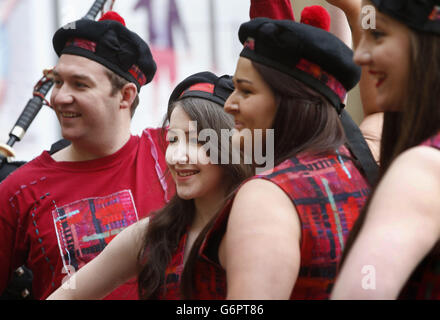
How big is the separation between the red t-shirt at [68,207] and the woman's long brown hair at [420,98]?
4.44ft

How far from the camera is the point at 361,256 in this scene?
993 mm

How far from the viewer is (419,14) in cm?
111

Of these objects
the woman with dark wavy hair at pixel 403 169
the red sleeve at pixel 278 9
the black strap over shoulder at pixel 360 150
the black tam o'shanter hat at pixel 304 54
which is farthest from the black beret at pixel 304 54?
the red sleeve at pixel 278 9

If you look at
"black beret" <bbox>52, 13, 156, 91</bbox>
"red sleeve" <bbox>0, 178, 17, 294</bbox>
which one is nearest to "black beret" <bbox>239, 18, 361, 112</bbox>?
"black beret" <bbox>52, 13, 156, 91</bbox>

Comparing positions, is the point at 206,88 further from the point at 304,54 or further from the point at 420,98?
the point at 420,98

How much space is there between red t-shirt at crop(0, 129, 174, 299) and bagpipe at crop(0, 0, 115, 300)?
13cm

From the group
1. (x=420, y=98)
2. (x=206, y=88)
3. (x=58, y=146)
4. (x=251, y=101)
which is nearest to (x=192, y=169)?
(x=206, y=88)

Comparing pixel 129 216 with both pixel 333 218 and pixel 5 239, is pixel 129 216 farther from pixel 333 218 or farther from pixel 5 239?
pixel 333 218

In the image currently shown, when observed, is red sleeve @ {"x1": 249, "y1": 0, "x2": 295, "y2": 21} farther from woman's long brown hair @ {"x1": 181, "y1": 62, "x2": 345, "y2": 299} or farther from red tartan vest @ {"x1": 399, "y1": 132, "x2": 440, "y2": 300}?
red tartan vest @ {"x1": 399, "y1": 132, "x2": 440, "y2": 300}

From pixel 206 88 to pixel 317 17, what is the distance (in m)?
0.54

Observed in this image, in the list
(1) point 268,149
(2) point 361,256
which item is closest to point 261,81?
(1) point 268,149

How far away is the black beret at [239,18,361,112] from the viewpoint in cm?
151

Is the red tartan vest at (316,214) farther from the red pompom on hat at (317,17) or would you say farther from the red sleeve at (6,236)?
the red sleeve at (6,236)
